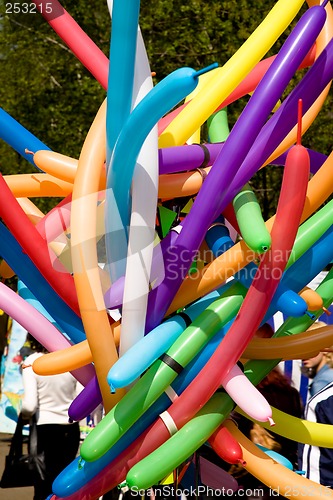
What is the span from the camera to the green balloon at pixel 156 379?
9.39 ft

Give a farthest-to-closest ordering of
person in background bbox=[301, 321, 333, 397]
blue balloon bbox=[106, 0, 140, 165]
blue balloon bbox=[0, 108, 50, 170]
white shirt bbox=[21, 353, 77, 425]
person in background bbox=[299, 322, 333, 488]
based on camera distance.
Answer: white shirt bbox=[21, 353, 77, 425], person in background bbox=[301, 321, 333, 397], person in background bbox=[299, 322, 333, 488], blue balloon bbox=[0, 108, 50, 170], blue balloon bbox=[106, 0, 140, 165]

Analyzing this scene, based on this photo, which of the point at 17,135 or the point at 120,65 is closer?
the point at 120,65

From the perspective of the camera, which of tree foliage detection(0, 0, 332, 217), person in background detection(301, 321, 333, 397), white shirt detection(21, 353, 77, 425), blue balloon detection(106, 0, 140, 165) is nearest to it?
blue balloon detection(106, 0, 140, 165)

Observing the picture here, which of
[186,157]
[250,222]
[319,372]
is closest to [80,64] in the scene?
[319,372]

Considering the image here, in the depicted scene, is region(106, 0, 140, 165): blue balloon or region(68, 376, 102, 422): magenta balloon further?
region(68, 376, 102, 422): magenta balloon

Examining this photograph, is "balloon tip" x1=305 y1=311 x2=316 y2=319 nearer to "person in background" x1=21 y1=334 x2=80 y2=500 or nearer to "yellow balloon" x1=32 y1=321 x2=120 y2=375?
"yellow balloon" x1=32 y1=321 x2=120 y2=375

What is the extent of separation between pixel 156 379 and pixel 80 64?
35.1ft

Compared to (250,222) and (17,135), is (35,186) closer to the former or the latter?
(17,135)

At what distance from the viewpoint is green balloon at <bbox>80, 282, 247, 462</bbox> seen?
2863 mm

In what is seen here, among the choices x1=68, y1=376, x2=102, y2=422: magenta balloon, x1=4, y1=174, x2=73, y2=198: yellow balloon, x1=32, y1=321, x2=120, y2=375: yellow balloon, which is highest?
x1=4, y1=174, x2=73, y2=198: yellow balloon

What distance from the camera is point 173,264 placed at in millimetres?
3002

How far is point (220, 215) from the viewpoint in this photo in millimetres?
3236

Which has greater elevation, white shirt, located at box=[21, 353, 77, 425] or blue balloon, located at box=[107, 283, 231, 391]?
white shirt, located at box=[21, 353, 77, 425]

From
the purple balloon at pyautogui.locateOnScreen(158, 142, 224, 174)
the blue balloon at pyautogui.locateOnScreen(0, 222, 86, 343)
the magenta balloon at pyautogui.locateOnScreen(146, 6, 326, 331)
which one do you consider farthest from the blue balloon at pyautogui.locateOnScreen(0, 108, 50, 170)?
the magenta balloon at pyautogui.locateOnScreen(146, 6, 326, 331)
